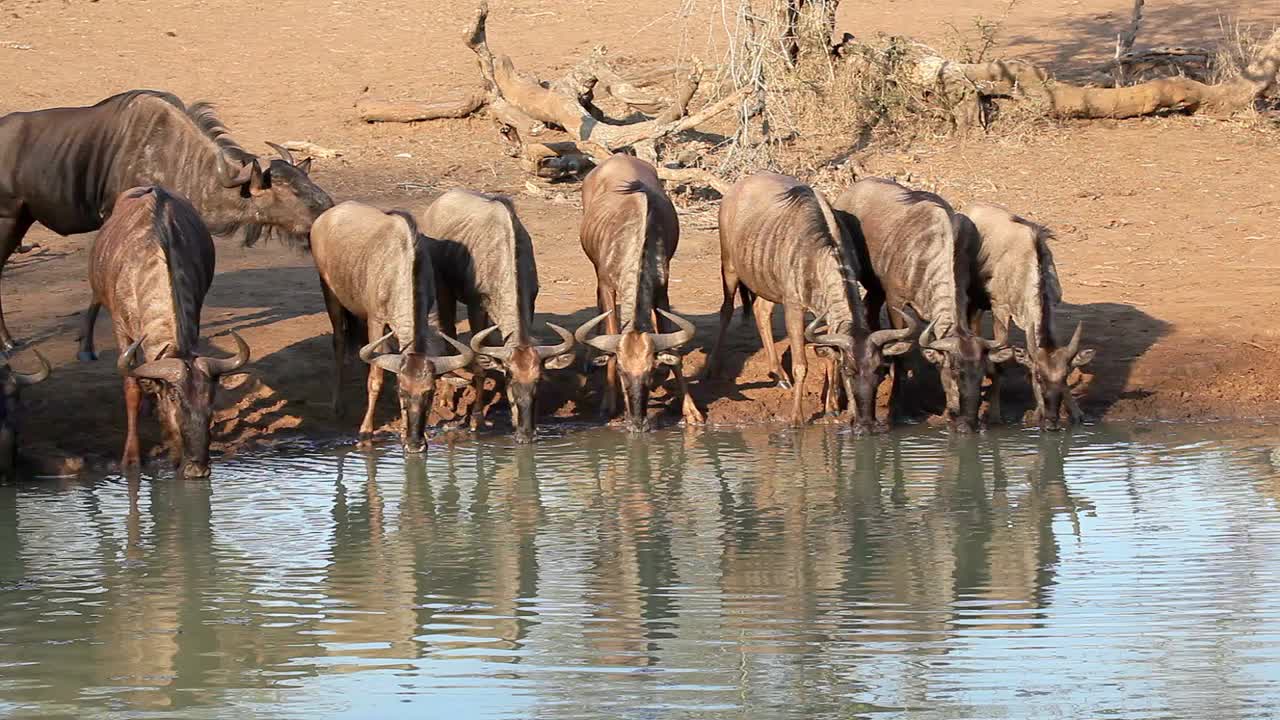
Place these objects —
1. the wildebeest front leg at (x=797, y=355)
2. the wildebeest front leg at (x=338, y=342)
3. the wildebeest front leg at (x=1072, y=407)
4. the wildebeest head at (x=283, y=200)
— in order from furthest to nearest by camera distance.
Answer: the wildebeest head at (x=283, y=200)
the wildebeest front leg at (x=338, y=342)
the wildebeest front leg at (x=797, y=355)
the wildebeest front leg at (x=1072, y=407)

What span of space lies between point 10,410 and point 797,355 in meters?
5.16

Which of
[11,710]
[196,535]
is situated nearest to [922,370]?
[196,535]

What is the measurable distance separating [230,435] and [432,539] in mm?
3376

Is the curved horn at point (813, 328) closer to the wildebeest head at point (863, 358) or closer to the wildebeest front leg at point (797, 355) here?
the wildebeest head at point (863, 358)

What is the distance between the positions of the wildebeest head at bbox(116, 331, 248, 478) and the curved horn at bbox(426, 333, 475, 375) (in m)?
1.32

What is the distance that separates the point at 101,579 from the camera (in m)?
8.23

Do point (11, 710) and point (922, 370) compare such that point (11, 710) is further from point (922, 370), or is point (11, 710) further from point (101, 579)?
point (922, 370)

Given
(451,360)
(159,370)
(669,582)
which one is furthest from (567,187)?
(669,582)

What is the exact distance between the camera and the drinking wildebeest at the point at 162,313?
10.6 m

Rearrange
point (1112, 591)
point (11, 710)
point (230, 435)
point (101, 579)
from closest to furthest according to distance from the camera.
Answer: point (11, 710)
point (1112, 591)
point (101, 579)
point (230, 435)

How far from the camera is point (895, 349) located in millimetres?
11812

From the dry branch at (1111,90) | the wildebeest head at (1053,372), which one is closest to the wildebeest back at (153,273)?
the wildebeest head at (1053,372)

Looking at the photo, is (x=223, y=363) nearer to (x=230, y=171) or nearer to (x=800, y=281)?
(x=230, y=171)

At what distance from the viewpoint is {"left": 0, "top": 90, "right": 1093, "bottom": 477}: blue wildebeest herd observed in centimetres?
1111
